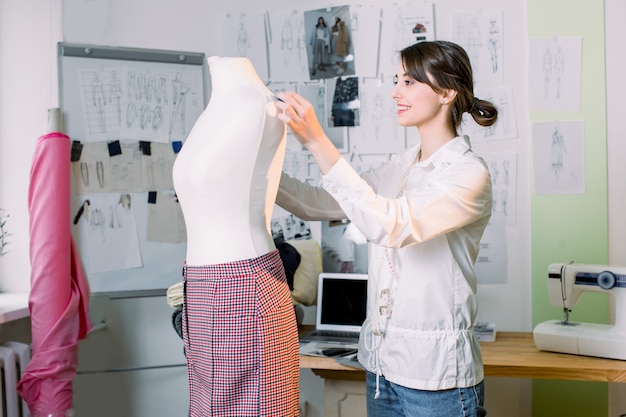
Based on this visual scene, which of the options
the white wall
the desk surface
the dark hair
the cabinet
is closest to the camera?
the dark hair

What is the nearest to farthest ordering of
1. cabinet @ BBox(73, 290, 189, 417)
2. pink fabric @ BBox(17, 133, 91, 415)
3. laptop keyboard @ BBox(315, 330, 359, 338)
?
pink fabric @ BBox(17, 133, 91, 415) < laptop keyboard @ BBox(315, 330, 359, 338) < cabinet @ BBox(73, 290, 189, 417)

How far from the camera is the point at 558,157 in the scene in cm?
Answer: 286

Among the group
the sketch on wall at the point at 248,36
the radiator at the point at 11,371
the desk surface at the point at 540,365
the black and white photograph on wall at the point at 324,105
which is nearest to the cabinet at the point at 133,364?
the radiator at the point at 11,371

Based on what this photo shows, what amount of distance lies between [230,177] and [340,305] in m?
1.46

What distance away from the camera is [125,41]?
2990mm

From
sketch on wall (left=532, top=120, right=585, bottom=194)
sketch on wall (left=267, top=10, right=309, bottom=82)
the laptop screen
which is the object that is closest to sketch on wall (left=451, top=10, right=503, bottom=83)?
sketch on wall (left=532, top=120, right=585, bottom=194)

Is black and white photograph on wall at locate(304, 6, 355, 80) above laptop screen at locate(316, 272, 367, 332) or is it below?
above

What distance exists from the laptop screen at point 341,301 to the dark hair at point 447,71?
4.06 feet

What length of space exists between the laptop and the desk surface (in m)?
0.34

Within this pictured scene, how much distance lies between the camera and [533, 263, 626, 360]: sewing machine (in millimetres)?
2248

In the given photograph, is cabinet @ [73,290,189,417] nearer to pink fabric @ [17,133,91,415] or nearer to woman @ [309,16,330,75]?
pink fabric @ [17,133,91,415]

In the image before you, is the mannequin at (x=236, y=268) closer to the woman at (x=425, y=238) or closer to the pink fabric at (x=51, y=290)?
the woman at (x=425, y=238)

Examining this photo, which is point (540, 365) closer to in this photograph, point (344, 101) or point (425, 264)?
point (425, 264)

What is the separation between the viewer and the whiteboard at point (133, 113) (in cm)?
287
